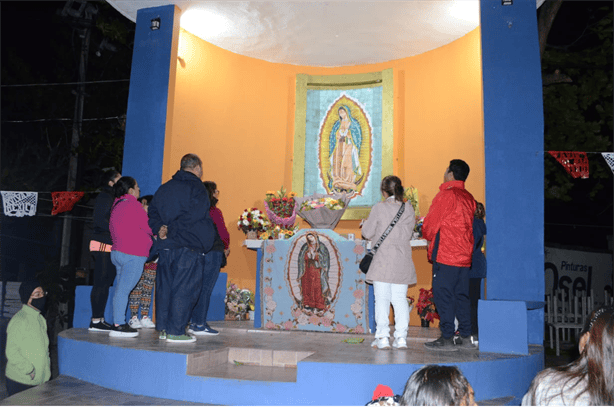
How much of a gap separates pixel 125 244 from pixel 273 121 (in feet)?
12.5

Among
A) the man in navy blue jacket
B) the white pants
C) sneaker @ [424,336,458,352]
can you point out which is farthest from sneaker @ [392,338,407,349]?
the man in navy blue jacket

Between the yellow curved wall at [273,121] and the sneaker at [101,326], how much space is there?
82.8 inches

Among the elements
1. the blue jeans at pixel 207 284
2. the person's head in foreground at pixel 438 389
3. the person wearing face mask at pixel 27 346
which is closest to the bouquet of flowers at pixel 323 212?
the blue jeans at pixel 207 284

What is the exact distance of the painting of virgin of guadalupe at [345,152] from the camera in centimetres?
805

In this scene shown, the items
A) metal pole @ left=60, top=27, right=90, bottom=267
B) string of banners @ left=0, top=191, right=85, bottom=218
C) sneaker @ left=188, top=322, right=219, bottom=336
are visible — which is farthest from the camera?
metal pole @ left=60, top=27, right=90, bottom=267

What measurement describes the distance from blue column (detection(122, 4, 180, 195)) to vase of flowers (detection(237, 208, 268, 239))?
1.28 m

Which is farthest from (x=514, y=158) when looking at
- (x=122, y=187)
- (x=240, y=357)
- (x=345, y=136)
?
(x=122, y=187)

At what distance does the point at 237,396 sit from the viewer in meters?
3.85

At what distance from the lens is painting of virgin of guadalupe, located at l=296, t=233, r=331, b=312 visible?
612 centimetres

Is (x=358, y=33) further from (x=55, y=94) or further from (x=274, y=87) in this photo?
(x=55, y=94)

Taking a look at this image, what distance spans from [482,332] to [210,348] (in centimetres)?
228

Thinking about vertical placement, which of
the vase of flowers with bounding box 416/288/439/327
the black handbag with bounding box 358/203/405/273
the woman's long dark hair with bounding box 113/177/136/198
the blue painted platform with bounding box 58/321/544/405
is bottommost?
the blue painted platform with bounding box 58/321/544/405

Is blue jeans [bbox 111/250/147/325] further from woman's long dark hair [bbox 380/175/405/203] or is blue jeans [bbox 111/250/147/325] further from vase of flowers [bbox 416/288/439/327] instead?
vase of flowers [bbox 416/288/439/327]

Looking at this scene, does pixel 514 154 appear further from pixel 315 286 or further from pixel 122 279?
pixel 122 279
